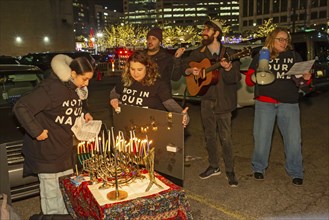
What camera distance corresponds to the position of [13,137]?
4473 mm

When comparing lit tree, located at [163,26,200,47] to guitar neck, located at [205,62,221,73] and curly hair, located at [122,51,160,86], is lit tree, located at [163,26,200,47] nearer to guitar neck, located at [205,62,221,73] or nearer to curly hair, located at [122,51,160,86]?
guitar neck, located at [205,62,221,73]

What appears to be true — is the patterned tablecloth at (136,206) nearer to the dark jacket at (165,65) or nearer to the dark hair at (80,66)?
the dark hair at (80,66)

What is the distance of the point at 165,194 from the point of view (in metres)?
2.64

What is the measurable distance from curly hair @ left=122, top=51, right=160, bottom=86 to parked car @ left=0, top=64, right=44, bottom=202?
1530mm

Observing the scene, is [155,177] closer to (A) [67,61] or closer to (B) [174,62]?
(A) [67,61]

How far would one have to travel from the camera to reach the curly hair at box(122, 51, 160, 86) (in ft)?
11.8

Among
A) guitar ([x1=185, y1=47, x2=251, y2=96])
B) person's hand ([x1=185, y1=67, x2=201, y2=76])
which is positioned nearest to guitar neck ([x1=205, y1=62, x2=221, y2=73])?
guitar ([x1=185, y1=47, x2=251, y2=96])

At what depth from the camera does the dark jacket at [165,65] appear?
4.80 meters

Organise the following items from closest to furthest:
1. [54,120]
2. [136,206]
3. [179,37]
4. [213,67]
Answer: [136,206]
[54,120]
[213,67]
[179,37]

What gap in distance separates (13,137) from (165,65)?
220 cm

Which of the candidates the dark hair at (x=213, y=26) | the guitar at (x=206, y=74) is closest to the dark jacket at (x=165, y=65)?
the guitar at (x=206, y=74)

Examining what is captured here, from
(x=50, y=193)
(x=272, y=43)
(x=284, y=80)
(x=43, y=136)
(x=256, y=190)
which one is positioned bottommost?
(x=256, y=190)

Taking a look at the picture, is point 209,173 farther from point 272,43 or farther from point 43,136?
point 43,136

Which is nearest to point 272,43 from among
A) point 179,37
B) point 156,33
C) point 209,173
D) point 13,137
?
point 156,33
